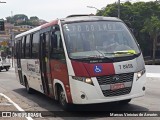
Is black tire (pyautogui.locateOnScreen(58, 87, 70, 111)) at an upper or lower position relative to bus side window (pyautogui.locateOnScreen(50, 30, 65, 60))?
lower

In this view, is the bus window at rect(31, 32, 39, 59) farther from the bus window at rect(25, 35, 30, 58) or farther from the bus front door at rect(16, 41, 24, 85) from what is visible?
the bus front door at rect(16, 41, 24, 85)

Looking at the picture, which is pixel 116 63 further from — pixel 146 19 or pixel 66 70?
pixel 146 19

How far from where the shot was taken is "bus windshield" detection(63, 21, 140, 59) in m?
9.93

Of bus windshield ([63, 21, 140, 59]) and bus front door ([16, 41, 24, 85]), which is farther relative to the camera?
bus front door ([16, 41, 24, 85])

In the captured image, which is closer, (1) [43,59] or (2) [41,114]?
(2) [41,114]

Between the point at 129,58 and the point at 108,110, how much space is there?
1.57 m

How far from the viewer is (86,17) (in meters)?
11.0

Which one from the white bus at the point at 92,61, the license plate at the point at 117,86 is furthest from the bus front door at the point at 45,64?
the license plate at the point at 117,86

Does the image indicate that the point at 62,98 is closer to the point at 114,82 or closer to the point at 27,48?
the point at 114,82

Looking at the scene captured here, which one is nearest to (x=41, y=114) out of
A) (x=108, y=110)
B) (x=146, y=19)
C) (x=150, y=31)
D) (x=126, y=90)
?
(x=108, y=110)

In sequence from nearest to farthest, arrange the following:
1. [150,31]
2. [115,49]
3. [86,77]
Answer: [86,77], [115,49], [150,31]

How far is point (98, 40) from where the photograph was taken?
10.2m

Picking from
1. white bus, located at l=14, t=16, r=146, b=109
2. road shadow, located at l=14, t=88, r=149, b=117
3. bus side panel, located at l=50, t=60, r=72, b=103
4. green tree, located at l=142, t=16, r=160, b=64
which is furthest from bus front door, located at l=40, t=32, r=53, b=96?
green tree, located at l=142, t=16, r=160, b=64

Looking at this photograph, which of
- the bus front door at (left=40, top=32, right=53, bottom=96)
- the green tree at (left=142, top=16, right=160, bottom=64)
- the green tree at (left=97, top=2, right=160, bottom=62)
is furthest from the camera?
the green tree at (left=97, top=2, right=160, bottom=62)
